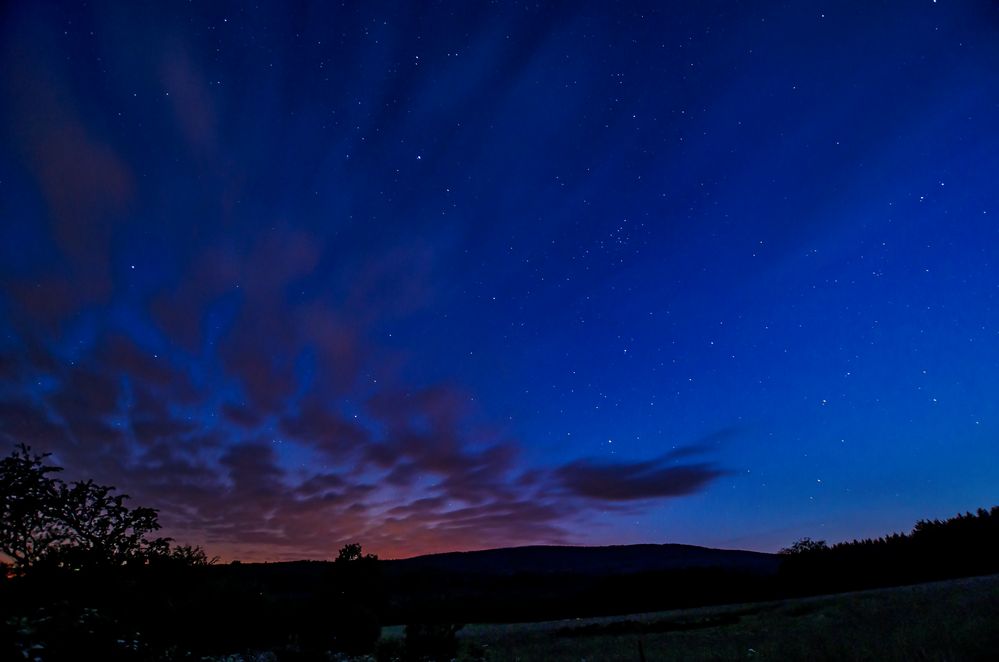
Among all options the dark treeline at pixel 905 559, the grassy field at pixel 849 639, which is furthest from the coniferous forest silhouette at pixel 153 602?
the dark treeline at pixel 905 559

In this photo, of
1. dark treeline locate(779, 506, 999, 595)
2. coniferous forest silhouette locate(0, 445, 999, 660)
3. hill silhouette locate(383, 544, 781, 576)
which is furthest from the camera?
hill silhouette locate(383, 544, 781, 576)

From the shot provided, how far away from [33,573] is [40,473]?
4.07m

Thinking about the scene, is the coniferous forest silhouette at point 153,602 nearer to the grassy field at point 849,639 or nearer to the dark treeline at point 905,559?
the grassy field at point 849,639

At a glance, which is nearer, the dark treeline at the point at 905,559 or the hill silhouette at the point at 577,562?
the dark treeline at the point at 905,559

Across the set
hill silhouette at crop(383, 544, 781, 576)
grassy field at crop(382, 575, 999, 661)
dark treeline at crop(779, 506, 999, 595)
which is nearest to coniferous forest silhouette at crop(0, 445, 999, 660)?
grassy field at crop(382, 575, 999, 661)

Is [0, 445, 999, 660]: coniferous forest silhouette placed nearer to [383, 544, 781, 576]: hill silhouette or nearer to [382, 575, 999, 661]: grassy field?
[382, 575, 999, 661]: grassy field

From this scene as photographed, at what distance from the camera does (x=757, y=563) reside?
567 ft

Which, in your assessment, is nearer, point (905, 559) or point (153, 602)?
point (153, 602)

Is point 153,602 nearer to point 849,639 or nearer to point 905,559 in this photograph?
point 849,639

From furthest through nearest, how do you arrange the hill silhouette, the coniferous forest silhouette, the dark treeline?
the hill silhouette < the dark treeline < the coniferous forest silhouette

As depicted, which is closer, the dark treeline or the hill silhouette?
the dark treeline

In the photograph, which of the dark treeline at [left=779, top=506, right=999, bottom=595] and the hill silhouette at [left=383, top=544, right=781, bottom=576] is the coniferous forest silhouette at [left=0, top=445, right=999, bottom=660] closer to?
the dark treeline at [left=779, top=506, right=999, bottom=595]

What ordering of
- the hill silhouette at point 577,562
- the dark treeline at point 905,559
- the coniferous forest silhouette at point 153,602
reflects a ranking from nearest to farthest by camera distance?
the coniferous forest silhouette at point 153,602 < the dark treeline at point 905,559 < the hill silhouette at point 577,562

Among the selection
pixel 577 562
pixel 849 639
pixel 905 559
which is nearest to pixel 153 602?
pixel 849 639
